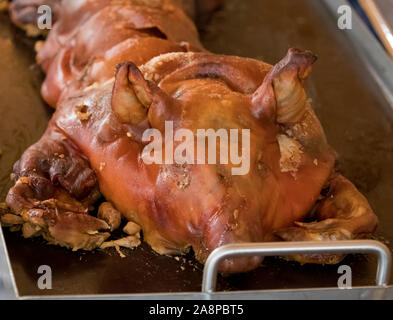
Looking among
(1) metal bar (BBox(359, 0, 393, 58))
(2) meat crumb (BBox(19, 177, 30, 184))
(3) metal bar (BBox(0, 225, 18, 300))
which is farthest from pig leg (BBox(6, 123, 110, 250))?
(1) metal bar (BBox(359, 0, 393, 58))

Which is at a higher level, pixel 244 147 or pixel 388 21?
pixel 388 21

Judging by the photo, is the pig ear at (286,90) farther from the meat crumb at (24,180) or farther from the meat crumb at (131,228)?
the meat crumb at (24,180)

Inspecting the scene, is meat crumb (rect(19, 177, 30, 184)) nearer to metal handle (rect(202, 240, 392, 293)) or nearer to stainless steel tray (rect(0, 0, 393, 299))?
stainless steel tray (rect(0, 0, 393, 299))

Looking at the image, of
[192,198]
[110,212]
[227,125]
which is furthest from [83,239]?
[227,125]

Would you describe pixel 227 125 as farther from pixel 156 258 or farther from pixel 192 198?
pixel 156 258

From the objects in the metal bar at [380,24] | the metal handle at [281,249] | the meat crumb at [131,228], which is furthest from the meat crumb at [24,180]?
the metal bar at [380,24]

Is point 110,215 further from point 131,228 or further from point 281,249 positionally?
point 281,249
